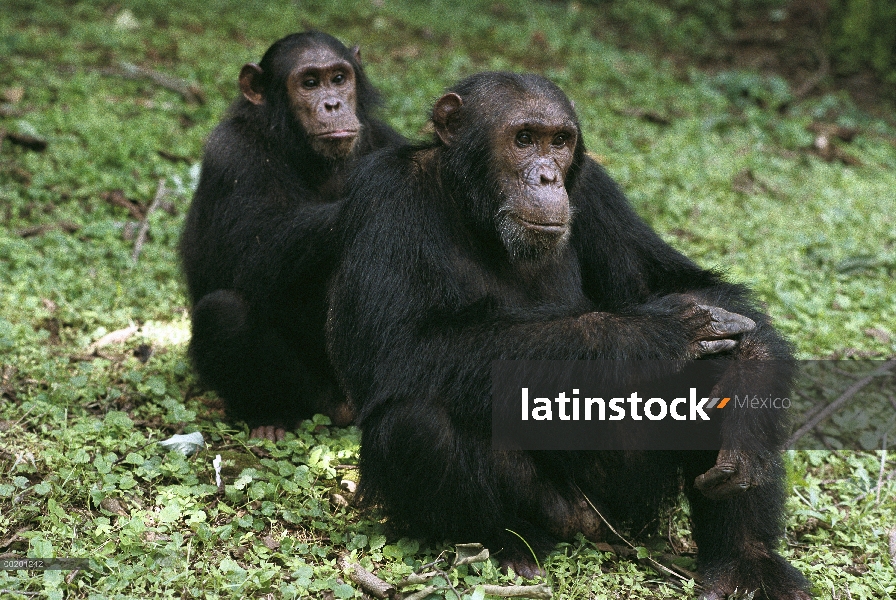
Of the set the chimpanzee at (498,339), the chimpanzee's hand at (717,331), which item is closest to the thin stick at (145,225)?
the chimpanzee at (498,339)

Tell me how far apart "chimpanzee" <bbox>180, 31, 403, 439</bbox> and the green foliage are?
29.9 feet

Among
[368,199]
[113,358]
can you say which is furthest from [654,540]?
[113,358]

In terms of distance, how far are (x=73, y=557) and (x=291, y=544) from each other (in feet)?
3.00

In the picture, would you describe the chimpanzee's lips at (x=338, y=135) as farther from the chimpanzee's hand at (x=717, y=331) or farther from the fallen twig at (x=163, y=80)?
the fallen twig at (x=163, y=80)

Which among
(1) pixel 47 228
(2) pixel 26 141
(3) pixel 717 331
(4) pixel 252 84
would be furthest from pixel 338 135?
(2) pixel 26 141

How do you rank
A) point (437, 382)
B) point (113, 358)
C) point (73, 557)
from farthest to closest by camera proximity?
point (113, 358) < point (437, 382) < point (73, 557)

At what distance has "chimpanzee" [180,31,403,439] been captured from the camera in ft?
19.0

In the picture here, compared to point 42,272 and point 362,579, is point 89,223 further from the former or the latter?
point 362,579

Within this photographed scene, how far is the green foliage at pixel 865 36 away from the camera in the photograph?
42.8 ft

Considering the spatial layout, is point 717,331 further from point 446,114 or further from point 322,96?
point 322,96

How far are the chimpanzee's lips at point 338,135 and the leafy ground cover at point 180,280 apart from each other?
1.68 meters

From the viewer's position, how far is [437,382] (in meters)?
4.36

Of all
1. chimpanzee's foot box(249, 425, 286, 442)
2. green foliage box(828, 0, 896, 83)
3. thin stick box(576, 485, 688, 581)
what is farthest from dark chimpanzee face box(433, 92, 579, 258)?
green foliage box(828, 0, 896, 83)

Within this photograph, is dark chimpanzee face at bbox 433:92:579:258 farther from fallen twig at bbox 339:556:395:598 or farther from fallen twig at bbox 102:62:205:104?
fallen twig at bbox 102:62:205:104
